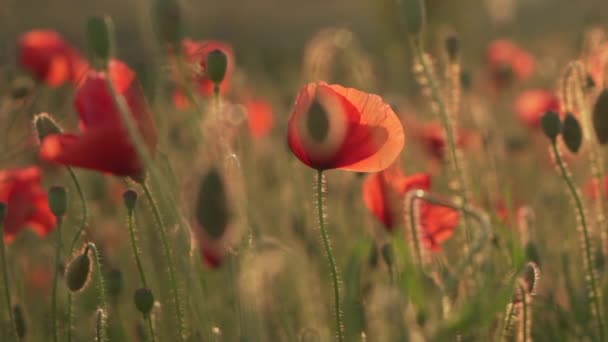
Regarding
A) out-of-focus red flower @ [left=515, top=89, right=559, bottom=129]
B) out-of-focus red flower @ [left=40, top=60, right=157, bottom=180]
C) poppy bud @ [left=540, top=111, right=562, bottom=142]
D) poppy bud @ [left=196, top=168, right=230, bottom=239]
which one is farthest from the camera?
out-of-focus red flower @ [left=515, top=89, right=559, bottom=129]

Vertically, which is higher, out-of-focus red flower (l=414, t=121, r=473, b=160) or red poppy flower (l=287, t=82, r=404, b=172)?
out-of-focus red flower (l=414, t=121, r=473, b=160)

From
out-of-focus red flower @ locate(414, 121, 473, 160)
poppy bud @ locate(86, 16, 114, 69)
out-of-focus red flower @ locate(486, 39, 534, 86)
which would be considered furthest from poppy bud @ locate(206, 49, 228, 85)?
out-of-focus red flower @ locate(486, 39, 534, 86)

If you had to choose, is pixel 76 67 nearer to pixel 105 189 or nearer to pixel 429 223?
pixel 105 189

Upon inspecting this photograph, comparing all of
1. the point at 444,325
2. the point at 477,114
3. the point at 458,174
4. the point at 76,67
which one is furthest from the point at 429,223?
the point at 76,67

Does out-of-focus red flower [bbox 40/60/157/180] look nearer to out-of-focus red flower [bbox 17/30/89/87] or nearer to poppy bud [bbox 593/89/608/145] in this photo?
poppy bud [bbox 593/89/608/145]

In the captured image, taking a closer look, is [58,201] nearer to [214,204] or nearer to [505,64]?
A: [214,204]

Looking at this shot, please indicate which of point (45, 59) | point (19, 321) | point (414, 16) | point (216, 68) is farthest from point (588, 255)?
point (45, 59)

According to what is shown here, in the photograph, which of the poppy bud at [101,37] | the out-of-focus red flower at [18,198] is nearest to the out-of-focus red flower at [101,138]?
the poppy bud at [101,37]

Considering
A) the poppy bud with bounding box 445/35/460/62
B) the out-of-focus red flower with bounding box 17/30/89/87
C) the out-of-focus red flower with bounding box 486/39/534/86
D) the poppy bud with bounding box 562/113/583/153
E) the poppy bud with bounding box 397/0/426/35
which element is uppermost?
the out-of-focus red flower with bounding box 486/39/534/86

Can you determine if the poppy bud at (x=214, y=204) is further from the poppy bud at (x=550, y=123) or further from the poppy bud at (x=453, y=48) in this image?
the poppy bud at (x=453, y=48)
